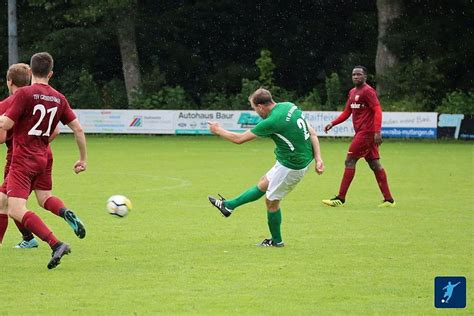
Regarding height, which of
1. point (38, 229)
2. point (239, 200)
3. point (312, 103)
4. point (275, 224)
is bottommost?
point (312, 103)

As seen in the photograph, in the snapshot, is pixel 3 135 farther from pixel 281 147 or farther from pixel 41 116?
pixel 281 147

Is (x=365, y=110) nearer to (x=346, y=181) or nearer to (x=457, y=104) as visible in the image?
(x=346, y=181)

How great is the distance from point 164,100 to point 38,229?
106 ft

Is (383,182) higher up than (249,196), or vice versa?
(249,196)

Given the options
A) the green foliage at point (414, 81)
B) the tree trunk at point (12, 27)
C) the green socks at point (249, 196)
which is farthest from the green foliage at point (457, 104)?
the green socks at point (249, 196)

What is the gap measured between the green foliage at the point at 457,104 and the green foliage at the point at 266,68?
7.89 m

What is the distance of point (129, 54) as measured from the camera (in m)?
44.2

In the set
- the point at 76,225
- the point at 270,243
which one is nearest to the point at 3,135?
the point at 76,225

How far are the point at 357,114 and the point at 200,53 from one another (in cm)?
3264

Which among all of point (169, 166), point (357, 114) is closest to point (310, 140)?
point (357, 114)

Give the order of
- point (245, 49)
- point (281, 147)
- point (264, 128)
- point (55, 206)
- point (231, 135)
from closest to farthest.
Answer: point (55, 206) → point (231, 135) → point (264, 128) → point (281, 147) → point (245, 49)

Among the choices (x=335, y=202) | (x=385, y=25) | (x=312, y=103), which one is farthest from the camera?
(x=385, y=25)

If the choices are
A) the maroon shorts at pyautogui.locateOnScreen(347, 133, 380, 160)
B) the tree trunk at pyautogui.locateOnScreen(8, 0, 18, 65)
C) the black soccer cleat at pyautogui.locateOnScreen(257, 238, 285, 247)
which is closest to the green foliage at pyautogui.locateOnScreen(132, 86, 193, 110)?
the tree trunk at pyautogui.locateOnScreen(8, 0, 18, 65)

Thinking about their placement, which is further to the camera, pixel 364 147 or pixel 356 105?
pixel 356 105
